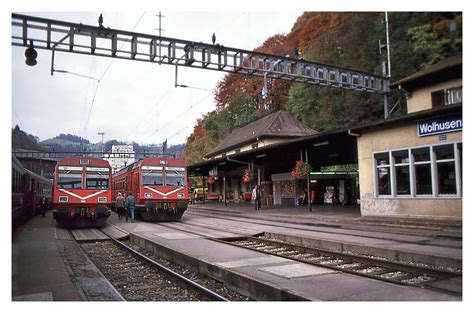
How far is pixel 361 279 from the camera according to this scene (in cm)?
702

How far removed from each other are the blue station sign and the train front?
37.2 feet

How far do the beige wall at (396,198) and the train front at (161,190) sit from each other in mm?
8685

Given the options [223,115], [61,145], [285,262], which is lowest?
[285,262]

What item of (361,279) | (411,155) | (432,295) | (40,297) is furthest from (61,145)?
(411,155)

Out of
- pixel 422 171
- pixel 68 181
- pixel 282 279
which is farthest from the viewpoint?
pixel 68 181

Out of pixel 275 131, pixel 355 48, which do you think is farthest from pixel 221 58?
pixel 275 131

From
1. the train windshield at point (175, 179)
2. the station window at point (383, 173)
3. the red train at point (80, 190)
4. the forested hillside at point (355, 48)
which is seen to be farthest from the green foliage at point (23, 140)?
the train windshield at point (175, 179)

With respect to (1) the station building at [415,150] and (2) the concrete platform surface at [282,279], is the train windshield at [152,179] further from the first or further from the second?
(2) the concrete platform surface at [282,279]

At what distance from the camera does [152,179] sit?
20.1m

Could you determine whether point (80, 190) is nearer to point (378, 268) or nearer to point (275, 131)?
point (378, 268)

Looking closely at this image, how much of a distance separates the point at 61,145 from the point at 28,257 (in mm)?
2882

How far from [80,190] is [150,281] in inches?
389

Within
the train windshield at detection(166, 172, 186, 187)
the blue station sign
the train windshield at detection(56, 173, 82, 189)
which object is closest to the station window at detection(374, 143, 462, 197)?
the blue station sign

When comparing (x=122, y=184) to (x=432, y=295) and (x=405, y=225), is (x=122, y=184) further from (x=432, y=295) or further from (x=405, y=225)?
(x=432, y=295)
